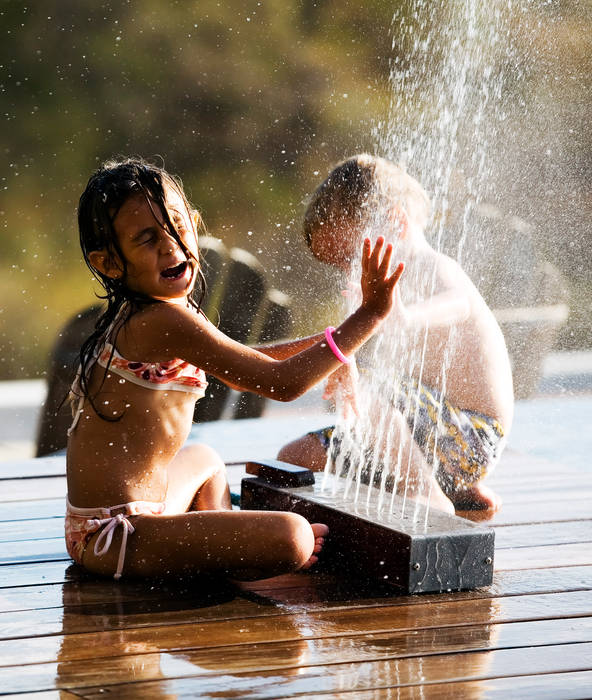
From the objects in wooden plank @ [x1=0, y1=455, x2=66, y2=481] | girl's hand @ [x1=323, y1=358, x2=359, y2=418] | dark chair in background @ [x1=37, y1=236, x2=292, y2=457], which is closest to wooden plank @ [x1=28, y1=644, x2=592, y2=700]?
girl's hand @ [x1=323, y1=358, x2=359, y2=418]

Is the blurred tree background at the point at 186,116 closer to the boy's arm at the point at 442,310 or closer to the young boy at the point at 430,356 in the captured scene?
the young boy at the point at 430,356

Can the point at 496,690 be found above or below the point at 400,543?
below

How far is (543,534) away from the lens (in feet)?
8.02

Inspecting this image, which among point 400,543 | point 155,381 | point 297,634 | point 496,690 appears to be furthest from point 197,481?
point 496,690

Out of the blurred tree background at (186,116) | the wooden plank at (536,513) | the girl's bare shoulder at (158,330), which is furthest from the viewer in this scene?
the blurred tree background at (186,116)

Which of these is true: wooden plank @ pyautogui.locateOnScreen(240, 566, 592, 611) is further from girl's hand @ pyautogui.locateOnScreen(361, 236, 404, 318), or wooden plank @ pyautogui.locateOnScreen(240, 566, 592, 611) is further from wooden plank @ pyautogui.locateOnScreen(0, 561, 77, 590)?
girl's hand @ pyautogui.locateOnScreen(361, 236, 404, 318)

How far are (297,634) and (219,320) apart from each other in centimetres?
331

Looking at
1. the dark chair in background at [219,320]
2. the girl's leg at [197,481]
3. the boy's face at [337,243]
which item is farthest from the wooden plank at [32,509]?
the dark chair in background at [219,320]

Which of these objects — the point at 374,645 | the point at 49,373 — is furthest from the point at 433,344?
the point at 49,373

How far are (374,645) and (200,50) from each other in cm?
425

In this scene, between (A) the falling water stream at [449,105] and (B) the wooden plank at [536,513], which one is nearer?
(B) the wooden plank at [536,513]

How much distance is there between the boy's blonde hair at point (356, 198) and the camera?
9.23ft

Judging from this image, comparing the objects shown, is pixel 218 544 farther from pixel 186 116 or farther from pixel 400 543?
pixel 186 116

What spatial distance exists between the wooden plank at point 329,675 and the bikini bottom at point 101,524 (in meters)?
0.43
